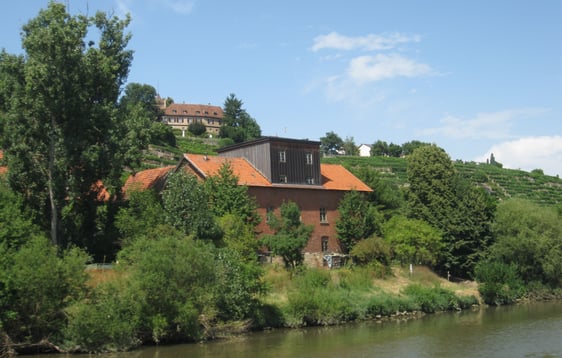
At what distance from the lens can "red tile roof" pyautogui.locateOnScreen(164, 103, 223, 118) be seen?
131375mm

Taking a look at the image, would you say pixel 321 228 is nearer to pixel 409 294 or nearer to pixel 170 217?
pixel 409 294

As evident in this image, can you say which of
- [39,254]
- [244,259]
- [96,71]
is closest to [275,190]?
[244,259]

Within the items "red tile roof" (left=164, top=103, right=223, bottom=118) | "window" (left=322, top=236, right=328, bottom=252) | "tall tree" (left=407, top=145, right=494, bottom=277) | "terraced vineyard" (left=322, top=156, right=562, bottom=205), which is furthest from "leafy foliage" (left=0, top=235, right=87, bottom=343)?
"red tile roof" (left=164, top=103, right=223, bottom=118)

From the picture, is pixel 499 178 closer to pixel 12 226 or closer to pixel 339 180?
pixel 339 180

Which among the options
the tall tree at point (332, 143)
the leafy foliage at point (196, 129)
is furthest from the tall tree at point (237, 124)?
the tall tree at point (332, 143)

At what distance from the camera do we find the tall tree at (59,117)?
30875mm

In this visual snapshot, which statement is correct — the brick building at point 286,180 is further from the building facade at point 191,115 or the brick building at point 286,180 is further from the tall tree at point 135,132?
the building facade at point 191,115

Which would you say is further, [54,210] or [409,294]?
[409,294]

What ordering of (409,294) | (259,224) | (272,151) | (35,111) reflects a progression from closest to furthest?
1. (35,111)
2. (409,294)
3. (259,224)
4. (272,151)

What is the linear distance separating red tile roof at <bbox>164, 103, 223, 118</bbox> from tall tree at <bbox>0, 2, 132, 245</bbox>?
319 feet

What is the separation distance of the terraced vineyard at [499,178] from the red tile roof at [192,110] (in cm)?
4276

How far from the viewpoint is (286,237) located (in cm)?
3850

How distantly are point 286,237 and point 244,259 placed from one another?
6.30 metres

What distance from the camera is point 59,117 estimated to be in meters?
32.1
